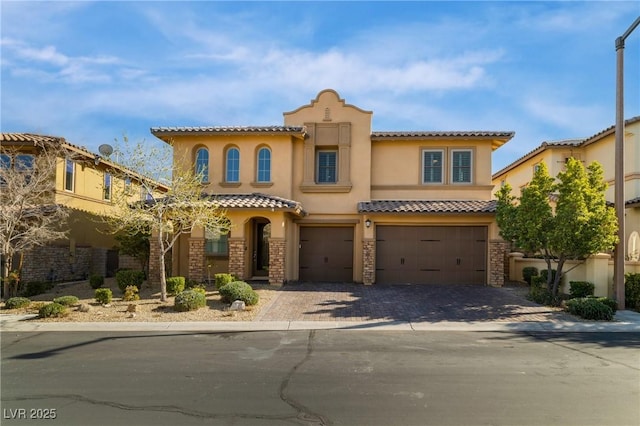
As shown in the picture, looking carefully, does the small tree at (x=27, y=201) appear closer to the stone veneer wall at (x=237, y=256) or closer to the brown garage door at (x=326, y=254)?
the stone veneer wall at (x=237, y=256)

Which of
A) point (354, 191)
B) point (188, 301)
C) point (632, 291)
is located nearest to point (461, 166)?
point (354, 191)

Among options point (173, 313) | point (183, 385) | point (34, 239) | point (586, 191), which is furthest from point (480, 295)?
point (34, 239)

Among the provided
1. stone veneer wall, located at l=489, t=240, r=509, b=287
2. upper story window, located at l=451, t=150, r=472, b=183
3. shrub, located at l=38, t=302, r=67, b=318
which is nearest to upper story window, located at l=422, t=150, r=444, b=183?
upper story window, located at l=451, t=150, r=472, b=183

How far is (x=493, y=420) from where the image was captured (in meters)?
5.16

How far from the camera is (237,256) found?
16.7 metres

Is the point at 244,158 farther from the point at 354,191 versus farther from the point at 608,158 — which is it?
the point at 608,158

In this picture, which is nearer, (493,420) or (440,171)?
(493,420)

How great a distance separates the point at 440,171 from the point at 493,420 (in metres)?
14.8

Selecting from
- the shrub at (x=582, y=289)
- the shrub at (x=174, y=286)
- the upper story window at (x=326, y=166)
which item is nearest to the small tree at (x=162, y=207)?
the shrub at (x=174, y=286)

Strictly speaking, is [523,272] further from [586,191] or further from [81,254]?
[81,254]

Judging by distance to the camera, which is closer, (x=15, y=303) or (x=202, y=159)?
(x=15, y=303)

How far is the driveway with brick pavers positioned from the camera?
12070 millimetres

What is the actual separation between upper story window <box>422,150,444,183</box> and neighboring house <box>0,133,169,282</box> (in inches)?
489

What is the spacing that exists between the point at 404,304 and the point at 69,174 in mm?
16373
